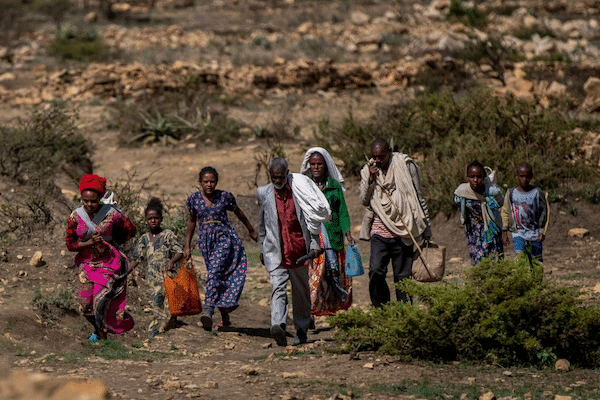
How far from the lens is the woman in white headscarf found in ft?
24.7

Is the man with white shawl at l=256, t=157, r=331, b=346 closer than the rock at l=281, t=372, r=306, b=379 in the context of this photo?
No

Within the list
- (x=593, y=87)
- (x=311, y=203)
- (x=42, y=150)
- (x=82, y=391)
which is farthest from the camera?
(x=593, y=87)

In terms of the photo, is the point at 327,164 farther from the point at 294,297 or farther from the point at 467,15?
the point at 467,15

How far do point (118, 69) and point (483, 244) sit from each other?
14.2 meters

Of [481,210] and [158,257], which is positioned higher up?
[481,210]

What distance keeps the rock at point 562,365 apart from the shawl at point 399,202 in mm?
1903

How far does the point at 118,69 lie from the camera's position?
66.7 ft

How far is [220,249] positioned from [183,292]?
0.50 meters

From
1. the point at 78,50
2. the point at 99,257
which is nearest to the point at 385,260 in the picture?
the point at 99,257

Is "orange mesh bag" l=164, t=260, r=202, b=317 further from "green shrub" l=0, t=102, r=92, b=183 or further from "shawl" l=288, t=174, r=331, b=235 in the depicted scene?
"green shrub" l=0, t=102, r=92, b=183

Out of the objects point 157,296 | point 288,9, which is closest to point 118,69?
point 157,296

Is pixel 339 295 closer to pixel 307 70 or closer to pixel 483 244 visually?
pixel 483 244

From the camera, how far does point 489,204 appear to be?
771cm

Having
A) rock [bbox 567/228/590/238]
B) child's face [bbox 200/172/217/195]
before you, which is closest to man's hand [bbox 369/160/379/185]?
child's face [bbox 200/172/217/195]
